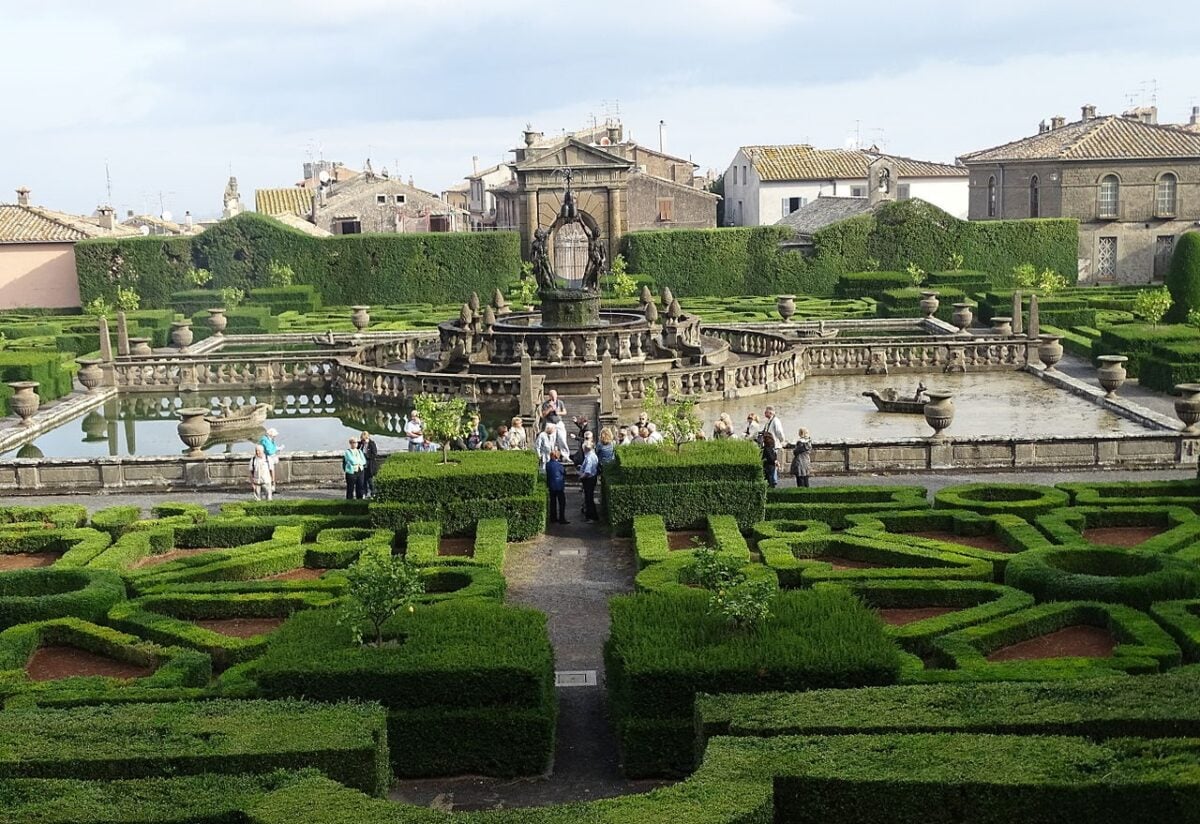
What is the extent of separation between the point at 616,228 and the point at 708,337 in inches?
812

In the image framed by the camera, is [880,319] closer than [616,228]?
Yes

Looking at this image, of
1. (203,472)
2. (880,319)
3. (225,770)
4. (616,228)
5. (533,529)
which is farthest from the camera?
(616,228)

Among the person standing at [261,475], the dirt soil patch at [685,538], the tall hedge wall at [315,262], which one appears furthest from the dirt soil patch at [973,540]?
the tall hedge wall at [315,262]

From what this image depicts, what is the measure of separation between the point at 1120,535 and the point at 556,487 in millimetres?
7884

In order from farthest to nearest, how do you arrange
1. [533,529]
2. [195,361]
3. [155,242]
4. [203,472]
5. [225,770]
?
[155,242], [195,361], [203,472], [533,529], [225,770]

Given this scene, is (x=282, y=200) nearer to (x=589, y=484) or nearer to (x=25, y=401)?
(x=25, y=401)

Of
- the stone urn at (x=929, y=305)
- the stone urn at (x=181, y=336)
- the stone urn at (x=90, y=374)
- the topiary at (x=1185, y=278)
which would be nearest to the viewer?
the stone urn at (x=90, y=374)

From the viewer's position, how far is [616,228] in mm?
60031

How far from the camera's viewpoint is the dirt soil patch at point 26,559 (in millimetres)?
18938

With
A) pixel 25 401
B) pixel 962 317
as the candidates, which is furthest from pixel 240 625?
pixel 962 317

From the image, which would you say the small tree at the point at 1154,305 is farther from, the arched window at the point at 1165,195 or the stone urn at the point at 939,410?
the arched window at the point at 1165,195

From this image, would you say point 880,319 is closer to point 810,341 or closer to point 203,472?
point 810,341

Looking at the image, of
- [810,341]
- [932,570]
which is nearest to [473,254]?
[810,341]

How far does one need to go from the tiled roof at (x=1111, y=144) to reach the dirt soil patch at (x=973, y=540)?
149ft
